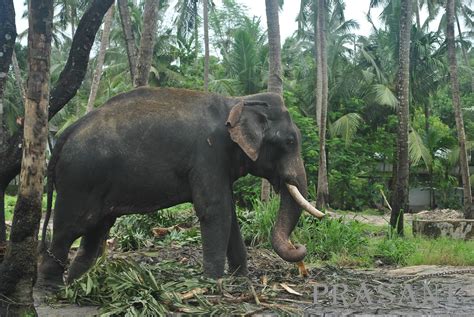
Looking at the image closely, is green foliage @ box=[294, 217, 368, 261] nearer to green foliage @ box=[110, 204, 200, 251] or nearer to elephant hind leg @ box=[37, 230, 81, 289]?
green foliage @ box=[110, 204, 200, 251]

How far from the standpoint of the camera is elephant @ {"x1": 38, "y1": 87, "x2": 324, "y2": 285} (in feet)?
24.3

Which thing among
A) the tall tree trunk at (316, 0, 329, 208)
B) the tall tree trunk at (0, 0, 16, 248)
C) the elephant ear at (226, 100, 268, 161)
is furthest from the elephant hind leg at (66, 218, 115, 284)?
the tall tree trunk at (316, 0, 329, 208)

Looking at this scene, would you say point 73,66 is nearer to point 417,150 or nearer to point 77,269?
point 77,269

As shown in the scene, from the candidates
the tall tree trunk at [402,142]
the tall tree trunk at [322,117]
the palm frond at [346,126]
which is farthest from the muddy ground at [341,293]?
the palm frond at [346,126]

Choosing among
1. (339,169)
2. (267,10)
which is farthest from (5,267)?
(339,169)

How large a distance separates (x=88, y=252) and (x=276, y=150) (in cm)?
254

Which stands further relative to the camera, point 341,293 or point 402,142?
point 402,142

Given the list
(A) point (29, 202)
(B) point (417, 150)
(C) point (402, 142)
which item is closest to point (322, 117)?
(B) point (417, 150)

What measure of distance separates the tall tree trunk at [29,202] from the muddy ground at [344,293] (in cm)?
61

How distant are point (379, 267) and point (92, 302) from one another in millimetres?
5610

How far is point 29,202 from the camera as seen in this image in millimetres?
5793

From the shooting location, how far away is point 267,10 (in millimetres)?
14125

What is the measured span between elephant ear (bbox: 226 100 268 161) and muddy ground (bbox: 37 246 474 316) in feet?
4.89

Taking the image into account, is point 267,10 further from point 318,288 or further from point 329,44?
point 329,44
